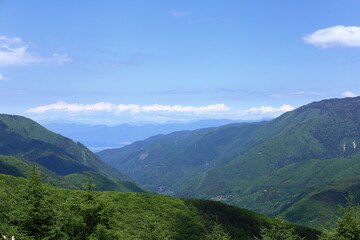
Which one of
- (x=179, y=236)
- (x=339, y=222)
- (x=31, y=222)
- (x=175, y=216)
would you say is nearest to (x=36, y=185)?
(x=31, y=222)

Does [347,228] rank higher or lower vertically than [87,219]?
lower

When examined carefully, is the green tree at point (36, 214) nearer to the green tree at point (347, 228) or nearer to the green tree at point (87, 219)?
the green tree at point (87, 219)

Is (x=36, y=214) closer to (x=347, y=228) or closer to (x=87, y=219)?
(x=87, y=219)

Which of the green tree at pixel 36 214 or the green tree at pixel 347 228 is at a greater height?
the green tree at pixel 36 214

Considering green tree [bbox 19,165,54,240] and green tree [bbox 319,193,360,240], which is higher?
green tree [bbox 19,165,54,240]

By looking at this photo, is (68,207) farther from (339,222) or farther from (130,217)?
(130,217)

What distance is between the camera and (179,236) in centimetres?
11606

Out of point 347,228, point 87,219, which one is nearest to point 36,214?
point 87,219

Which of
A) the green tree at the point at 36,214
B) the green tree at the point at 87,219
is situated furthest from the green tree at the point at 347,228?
the green tree at the point at 36,214

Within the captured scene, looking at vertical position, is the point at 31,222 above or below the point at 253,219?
above

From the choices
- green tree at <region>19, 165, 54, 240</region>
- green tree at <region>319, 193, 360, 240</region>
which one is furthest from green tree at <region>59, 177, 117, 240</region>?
green tree at <region>319, 193, 360, 240</region>

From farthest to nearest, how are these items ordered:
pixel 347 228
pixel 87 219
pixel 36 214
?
pixel 87 219, pixel 347 228, pixel 36 214

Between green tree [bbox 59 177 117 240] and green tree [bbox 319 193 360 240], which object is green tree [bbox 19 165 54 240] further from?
green tree [bbox 319 193 360 240]

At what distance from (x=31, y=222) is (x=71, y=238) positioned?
718cm
